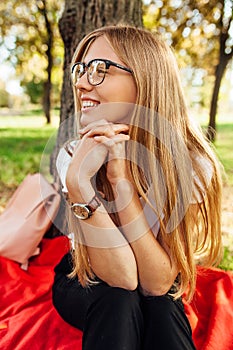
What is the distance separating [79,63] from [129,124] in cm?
38

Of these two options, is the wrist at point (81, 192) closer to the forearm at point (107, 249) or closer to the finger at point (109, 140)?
the forearm at point (107, 249)

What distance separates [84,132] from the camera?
1.73m

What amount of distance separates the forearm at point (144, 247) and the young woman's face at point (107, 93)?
1.07 feet

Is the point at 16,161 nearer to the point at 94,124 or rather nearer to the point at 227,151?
the point at 227,151

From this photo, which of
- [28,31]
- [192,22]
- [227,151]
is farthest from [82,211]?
[28,31]

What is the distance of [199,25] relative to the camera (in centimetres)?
1034

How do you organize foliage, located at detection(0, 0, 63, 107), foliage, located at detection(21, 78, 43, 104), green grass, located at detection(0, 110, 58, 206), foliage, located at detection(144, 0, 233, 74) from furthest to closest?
foliage, located at detection(21, 78, 43, 104) → foliage, located at detection(0, 0, 63, 107) → foliage, located at detection(144, 0, 233, 74) → green grass, located at detection(0, 110, 58, 206)

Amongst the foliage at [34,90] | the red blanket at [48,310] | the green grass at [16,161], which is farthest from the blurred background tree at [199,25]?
the foliage at [34,90]

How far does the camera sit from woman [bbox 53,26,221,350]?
5.27 ft

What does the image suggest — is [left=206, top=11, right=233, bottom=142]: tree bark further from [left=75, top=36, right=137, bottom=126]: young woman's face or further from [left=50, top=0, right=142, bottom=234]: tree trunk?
[left=75, top=36, right=137, bottom=126]: young woman's face

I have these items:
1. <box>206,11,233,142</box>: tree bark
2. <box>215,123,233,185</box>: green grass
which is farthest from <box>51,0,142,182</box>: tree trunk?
<box>206,11,233,142</box>: tree bark

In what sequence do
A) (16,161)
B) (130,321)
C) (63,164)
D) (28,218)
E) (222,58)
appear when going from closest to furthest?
1. (130,321)
2. (63,164)
3. (28,218)
4. (16,161)
5. (222,58)

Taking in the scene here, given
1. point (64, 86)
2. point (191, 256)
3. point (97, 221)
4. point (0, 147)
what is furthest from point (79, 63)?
point (0, 147)

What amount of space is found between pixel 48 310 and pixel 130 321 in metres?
0.85
